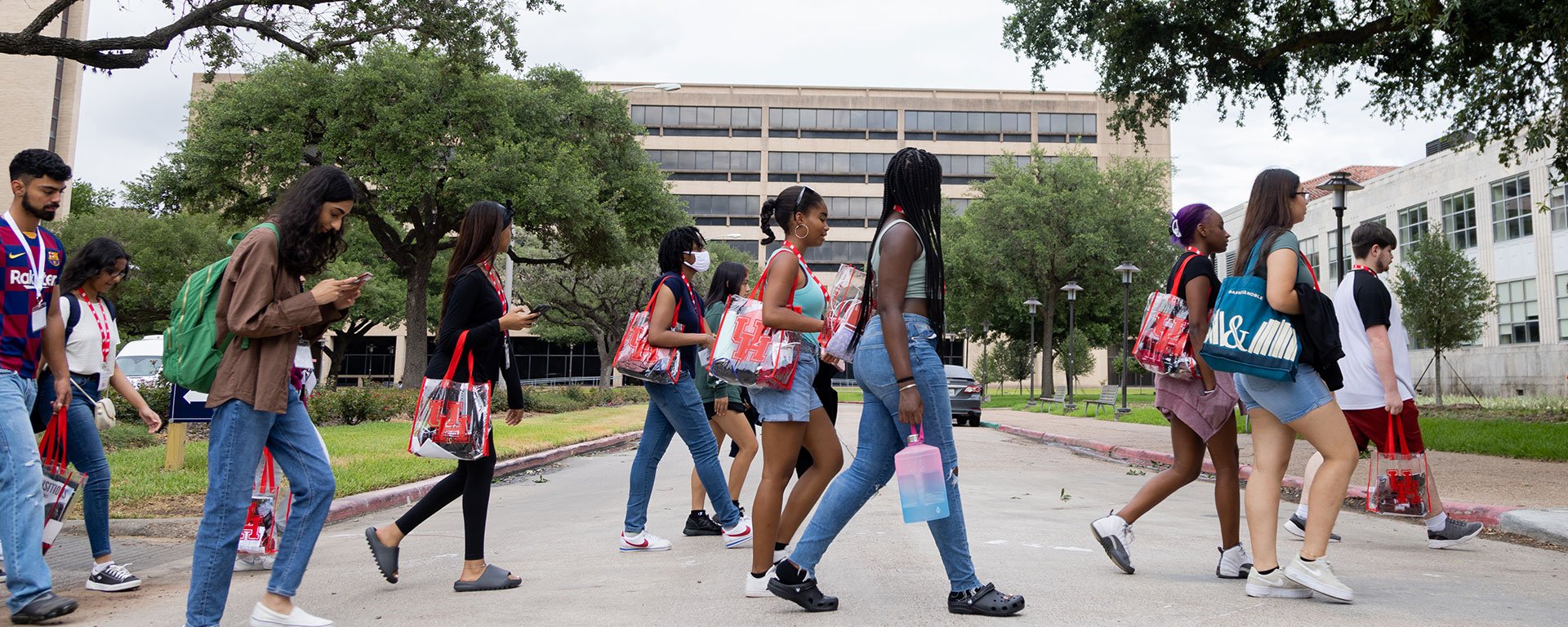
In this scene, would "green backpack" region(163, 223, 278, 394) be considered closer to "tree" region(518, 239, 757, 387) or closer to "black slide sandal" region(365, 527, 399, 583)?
"black slide sandal" region(365, 527, 399, 583)

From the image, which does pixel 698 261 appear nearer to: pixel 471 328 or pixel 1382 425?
pixel 471 328

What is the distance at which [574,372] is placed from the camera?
69.5m

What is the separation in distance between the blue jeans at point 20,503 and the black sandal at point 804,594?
2986mm

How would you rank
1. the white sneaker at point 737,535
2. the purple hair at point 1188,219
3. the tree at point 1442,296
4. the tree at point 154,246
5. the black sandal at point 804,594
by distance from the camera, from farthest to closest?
1. the tree at point 154,246
2. the tree at point 1442,296
3. the white sneaker at point 737,535
4. the purple hair at point 1188,219
5. the black sandal at point 804,594

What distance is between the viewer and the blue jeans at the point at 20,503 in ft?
13.5

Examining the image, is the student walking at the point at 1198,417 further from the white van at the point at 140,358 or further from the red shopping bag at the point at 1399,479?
the white van at the point at 140,358

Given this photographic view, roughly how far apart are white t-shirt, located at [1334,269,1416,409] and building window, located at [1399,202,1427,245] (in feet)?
127

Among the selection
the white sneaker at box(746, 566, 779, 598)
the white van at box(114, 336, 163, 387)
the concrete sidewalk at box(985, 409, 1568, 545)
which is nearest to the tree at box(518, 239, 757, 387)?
the white van at box(114, 336, 163, 387)

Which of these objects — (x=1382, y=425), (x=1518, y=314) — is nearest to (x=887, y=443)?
(x=1382, y=425)

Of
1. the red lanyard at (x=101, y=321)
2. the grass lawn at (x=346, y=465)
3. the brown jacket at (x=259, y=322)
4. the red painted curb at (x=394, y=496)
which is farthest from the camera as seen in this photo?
the red painted curb at (x=394, y=496)

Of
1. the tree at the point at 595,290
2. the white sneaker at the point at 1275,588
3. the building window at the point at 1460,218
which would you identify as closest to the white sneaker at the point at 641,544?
the white sneaker at the point at 1275,588

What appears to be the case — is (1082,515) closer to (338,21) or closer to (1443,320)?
(338,21)

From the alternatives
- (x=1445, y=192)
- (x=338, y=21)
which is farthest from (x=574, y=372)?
(x=338, y=21)

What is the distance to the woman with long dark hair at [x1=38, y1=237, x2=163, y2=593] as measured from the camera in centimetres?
505
